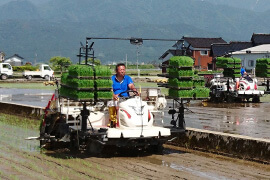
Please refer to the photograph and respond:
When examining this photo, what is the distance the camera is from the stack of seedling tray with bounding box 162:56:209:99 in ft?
43.7

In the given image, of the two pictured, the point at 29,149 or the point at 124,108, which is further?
the point at 29,149

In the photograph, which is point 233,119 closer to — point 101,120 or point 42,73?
point 101,120

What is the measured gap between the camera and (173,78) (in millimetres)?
13602

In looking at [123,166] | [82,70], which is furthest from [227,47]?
[123,166]

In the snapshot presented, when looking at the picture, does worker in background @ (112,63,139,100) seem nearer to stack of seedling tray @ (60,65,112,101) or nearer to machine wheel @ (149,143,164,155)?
stack of seedling tray @ (60,65,112,101)

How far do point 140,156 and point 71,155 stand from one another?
157cm

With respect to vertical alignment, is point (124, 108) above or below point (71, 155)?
above

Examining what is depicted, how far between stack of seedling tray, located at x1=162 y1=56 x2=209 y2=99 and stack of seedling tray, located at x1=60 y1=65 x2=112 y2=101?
6.16 feet

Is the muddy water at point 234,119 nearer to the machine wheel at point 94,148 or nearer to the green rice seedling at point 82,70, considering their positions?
the machine wheel at point 94,148

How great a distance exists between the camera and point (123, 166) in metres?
11.1

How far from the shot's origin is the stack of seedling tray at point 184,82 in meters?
13.3

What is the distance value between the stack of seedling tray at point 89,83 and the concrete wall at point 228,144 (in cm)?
221

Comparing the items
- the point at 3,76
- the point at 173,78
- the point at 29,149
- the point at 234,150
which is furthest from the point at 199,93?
the point at 3,76

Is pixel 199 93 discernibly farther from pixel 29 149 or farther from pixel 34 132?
pixel 34 132
